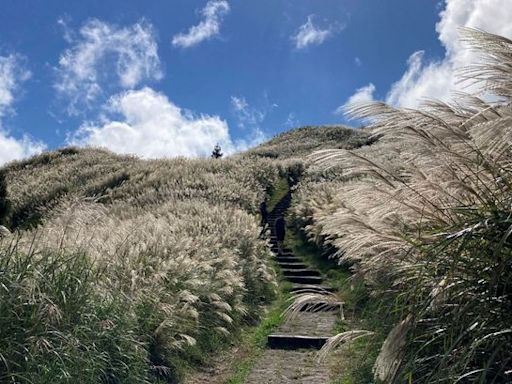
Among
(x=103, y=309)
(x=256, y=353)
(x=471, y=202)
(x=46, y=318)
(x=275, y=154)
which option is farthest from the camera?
(x=275, y=154)

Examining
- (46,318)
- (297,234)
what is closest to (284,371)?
(46,318)

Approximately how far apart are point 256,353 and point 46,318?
14.3 feet

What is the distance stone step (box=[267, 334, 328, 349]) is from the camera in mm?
8025

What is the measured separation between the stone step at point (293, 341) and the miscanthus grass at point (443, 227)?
150 inches

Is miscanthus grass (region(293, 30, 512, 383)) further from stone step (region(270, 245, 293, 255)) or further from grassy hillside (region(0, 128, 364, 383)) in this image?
stone step (region(270, 245, 293, 255))

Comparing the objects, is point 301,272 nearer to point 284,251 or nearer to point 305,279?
point 305,279

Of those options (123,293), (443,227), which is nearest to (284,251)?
(123,293)

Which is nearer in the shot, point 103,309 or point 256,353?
point 103,309

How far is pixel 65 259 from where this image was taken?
508 centimetres

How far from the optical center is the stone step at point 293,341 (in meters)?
8.02

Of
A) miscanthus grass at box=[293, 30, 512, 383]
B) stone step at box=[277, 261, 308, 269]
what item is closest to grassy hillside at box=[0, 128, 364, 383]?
stone step at box=[277, 261, 308, 269]

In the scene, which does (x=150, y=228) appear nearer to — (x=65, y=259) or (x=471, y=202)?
(x=65, y=259)

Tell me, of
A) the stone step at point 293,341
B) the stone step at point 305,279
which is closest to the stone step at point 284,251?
the stone step at point 305,279

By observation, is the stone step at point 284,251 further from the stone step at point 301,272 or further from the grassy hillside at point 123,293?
the grassy hillside at point 123,293
